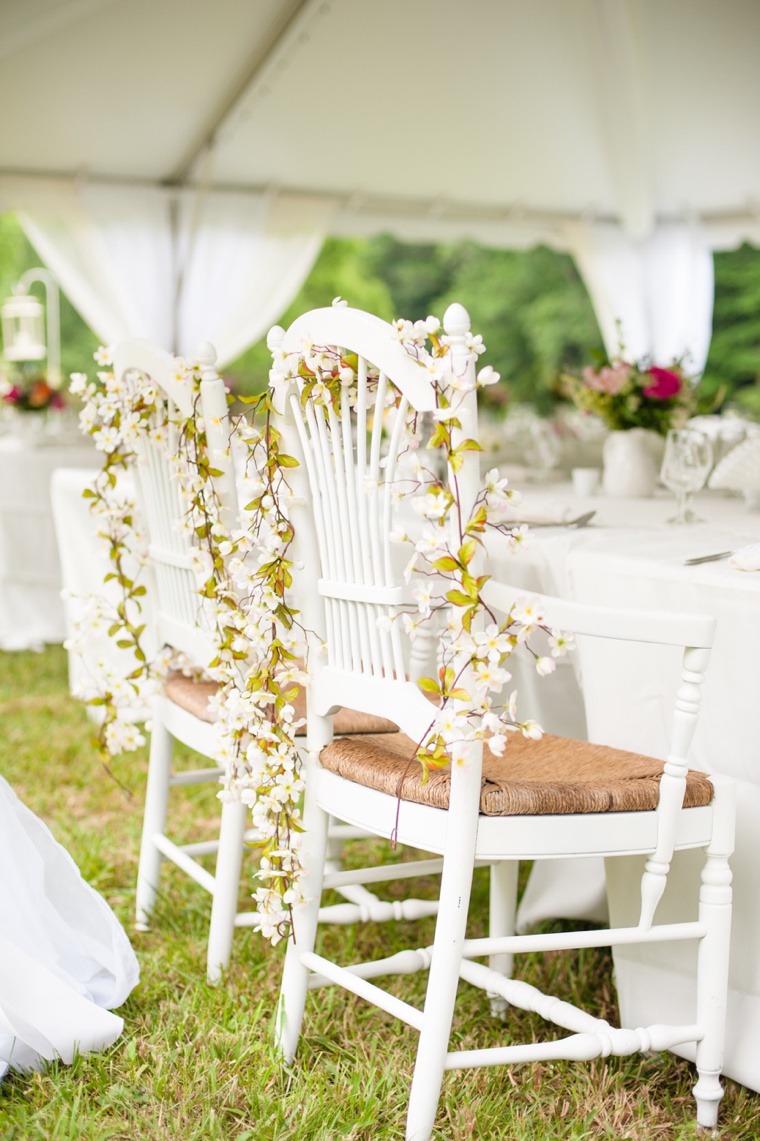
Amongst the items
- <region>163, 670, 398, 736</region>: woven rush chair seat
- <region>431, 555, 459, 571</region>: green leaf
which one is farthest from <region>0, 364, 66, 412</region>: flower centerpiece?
<region>431, 555, 459, 571</region>: green leaf

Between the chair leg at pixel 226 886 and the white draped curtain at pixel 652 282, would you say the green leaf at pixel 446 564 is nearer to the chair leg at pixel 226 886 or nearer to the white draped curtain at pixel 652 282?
the chair leg at pixel 226 886

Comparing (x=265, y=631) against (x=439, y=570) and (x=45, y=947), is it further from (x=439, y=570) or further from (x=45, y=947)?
(x=45, y=947)

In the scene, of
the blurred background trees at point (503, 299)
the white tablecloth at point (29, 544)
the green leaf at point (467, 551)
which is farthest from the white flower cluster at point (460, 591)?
the blurred background trees at point (503, 299)

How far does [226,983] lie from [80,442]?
3.65 m

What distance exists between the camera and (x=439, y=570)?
138cm

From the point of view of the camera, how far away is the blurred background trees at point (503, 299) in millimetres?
16984

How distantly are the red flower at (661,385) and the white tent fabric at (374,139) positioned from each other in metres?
2.87

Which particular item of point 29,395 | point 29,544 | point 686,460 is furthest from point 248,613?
point 29,395

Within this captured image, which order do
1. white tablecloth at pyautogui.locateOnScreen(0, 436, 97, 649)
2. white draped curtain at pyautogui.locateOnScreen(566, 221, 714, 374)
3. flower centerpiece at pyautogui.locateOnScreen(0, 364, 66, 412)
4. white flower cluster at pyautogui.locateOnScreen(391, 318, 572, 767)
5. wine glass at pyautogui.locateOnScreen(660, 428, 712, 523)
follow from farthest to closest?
white draped curtain at pyautogui.locateOnScreen(566, 221, 714, 374) → flower centerpiece at pyautogui.locateOnScreen(0, 364, 66, 412) → white tablecloth at pyautogui.locateOnScreen(0, 436, 97, 649) → wine glass at pyautogui.locateOnScreen(660, 428, 712, 523) → white flower cluster at pyautogui.locateOnScreen(391, 318, 572, 767)

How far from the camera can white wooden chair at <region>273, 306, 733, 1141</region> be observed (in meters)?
1.48

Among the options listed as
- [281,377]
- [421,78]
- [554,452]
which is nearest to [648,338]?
[421,78]

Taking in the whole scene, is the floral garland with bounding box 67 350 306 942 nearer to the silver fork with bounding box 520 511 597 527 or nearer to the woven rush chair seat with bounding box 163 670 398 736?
the woven rush chair seat with bounding box 163 670 398 736

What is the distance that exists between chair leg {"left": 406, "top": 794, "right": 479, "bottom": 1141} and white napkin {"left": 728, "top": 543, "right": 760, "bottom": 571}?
0.61 metres

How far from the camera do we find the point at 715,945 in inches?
62.9
